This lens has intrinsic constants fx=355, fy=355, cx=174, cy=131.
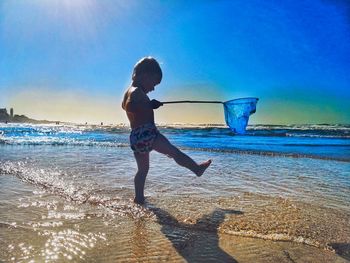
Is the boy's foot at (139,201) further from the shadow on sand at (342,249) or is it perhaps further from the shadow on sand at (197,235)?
the shadow on sand at (342,249)

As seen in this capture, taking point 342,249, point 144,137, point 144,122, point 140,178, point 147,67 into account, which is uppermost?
point 147,67

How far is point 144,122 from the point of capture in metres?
4.31

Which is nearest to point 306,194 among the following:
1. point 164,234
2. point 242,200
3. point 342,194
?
point 342,194

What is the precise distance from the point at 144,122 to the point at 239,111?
1.66 metres

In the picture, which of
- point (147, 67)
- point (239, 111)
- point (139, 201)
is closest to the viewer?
point (139, 201)

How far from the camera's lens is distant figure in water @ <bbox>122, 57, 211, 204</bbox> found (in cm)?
420

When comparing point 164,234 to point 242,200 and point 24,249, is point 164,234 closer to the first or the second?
point 24,249

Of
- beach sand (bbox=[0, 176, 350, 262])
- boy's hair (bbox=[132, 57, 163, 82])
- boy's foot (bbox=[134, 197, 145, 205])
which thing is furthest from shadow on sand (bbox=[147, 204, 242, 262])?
boy's hair (bbox=[132, 57, 163, 82])

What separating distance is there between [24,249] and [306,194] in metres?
3.77

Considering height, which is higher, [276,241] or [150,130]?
[150,130]

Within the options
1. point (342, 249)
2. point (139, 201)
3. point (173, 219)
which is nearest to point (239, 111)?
point (139, 201)

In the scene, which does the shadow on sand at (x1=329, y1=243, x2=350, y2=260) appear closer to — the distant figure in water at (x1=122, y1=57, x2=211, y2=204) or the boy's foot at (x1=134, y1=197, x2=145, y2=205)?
the distant figure in water at (x1=122, y1=57, x2=211, y2=204)

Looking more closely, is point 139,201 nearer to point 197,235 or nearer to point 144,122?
point 144,122

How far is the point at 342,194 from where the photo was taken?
16.4 feet
